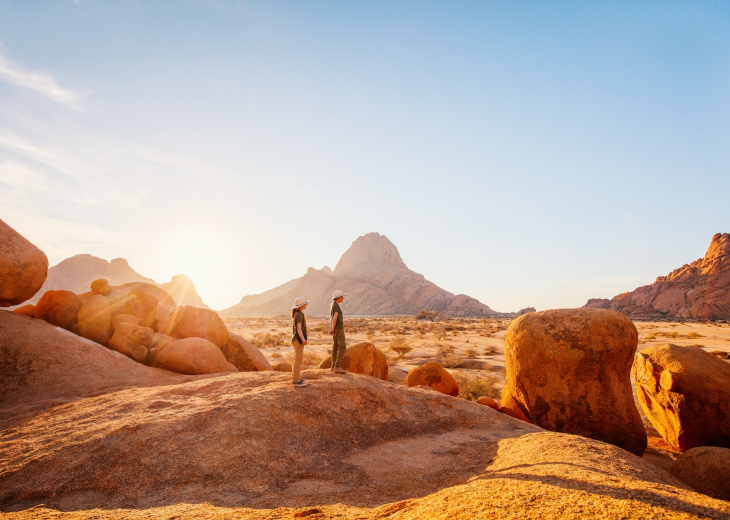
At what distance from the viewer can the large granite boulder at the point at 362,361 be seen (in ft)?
35.9

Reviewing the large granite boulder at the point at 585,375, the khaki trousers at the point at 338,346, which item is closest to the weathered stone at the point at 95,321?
the khaki trousers at the point at 338,346

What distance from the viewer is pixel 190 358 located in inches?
444

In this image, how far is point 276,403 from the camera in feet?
22.0

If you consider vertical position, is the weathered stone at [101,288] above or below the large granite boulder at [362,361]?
above

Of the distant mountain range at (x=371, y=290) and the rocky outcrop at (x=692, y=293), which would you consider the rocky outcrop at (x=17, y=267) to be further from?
the distant mountain range at (x=371, y=290)

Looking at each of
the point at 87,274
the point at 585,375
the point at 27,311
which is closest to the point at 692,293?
the point at 585,375

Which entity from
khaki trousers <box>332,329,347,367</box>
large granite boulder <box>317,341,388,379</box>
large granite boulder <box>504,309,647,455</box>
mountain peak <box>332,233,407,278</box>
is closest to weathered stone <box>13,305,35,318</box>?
large granite boulder <box>317,341,388,379</box>

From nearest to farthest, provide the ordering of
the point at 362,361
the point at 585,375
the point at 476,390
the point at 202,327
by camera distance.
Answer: the point at 585,375
the point at 362,361
the point at 476,390
the point at 202,327

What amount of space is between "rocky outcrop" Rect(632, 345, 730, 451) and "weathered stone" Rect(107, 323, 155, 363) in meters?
13.5

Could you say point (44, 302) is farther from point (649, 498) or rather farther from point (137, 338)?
point (649, 498)

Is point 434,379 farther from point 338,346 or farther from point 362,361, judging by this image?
point 338,346

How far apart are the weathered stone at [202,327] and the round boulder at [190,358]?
1348 mm

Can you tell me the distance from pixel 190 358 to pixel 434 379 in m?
7.10

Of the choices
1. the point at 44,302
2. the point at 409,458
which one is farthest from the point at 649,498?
the point at 44,302
